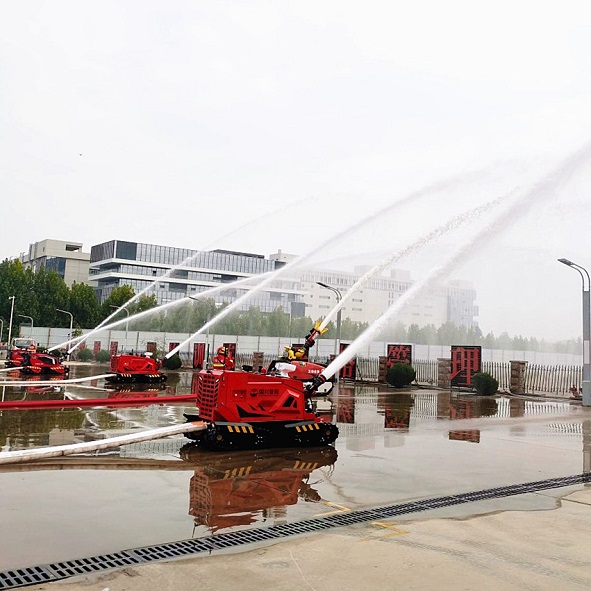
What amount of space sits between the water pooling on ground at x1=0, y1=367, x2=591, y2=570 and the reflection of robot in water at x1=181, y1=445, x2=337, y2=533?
2cm

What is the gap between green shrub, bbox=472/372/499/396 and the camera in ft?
92.8

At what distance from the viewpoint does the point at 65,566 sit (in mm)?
5246

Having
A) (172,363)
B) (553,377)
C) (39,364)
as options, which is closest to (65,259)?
(172,363)

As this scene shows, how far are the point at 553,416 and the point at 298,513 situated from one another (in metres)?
15.1

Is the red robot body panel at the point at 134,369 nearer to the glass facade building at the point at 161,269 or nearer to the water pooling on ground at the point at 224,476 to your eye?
the water pooling on ground at the point at 224,476

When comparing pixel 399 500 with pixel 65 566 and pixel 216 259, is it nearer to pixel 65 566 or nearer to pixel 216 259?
pixel 65 566

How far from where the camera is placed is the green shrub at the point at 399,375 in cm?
3203

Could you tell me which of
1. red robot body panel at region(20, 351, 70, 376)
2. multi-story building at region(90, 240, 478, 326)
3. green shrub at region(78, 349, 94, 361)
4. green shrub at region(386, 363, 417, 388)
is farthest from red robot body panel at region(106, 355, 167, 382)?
multi-story building at region(90, 240, 478, 326)

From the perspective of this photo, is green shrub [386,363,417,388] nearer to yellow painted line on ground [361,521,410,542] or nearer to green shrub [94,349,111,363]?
yellow painted line on ground [361,521,410,542]

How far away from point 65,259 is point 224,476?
121 meters

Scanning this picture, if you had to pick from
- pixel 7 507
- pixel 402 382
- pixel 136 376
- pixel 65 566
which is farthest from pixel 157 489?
pixel 402 382

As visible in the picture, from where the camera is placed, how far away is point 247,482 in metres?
8.75

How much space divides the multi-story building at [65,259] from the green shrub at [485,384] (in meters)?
105

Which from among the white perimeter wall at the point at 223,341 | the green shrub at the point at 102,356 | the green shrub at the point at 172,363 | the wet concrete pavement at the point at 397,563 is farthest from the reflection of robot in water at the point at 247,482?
the green shrub at the point at 102,356
